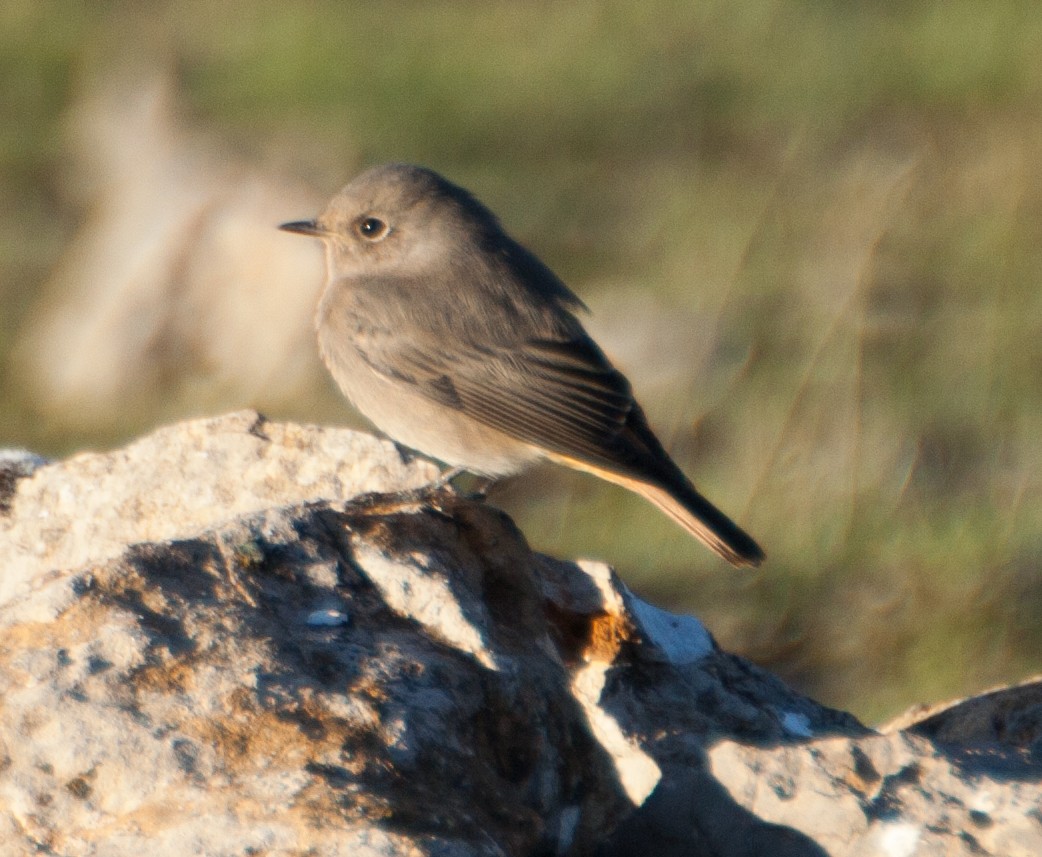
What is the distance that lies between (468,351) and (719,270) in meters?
3.11

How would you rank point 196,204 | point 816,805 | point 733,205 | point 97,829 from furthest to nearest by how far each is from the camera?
1. point 196,204
2. point 733,205
3. point 816,805
4. point 97,829

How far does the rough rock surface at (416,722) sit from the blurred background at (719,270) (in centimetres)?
385

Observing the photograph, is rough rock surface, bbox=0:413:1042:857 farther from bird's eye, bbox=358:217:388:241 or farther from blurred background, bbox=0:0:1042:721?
blurred background, bbox=0:0:1042:721

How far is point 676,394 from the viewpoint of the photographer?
8.82 metres

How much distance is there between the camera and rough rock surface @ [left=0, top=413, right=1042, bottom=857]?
2787 millimetres

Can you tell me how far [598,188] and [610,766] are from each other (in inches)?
247

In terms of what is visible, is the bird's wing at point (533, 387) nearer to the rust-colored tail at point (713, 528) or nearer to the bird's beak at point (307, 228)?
the rust-colored tail at point (713, 528)

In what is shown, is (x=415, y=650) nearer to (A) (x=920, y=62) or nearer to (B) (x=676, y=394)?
(B) (x=676, y=394)

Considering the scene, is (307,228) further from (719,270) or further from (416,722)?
(416,722)

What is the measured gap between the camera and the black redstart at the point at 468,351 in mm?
5742

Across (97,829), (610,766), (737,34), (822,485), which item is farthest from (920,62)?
(97,829)

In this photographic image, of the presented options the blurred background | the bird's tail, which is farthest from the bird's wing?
the blurred background

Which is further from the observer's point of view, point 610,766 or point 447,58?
point 447,58

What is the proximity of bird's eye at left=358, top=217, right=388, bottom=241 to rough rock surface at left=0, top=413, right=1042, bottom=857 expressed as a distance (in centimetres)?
249
